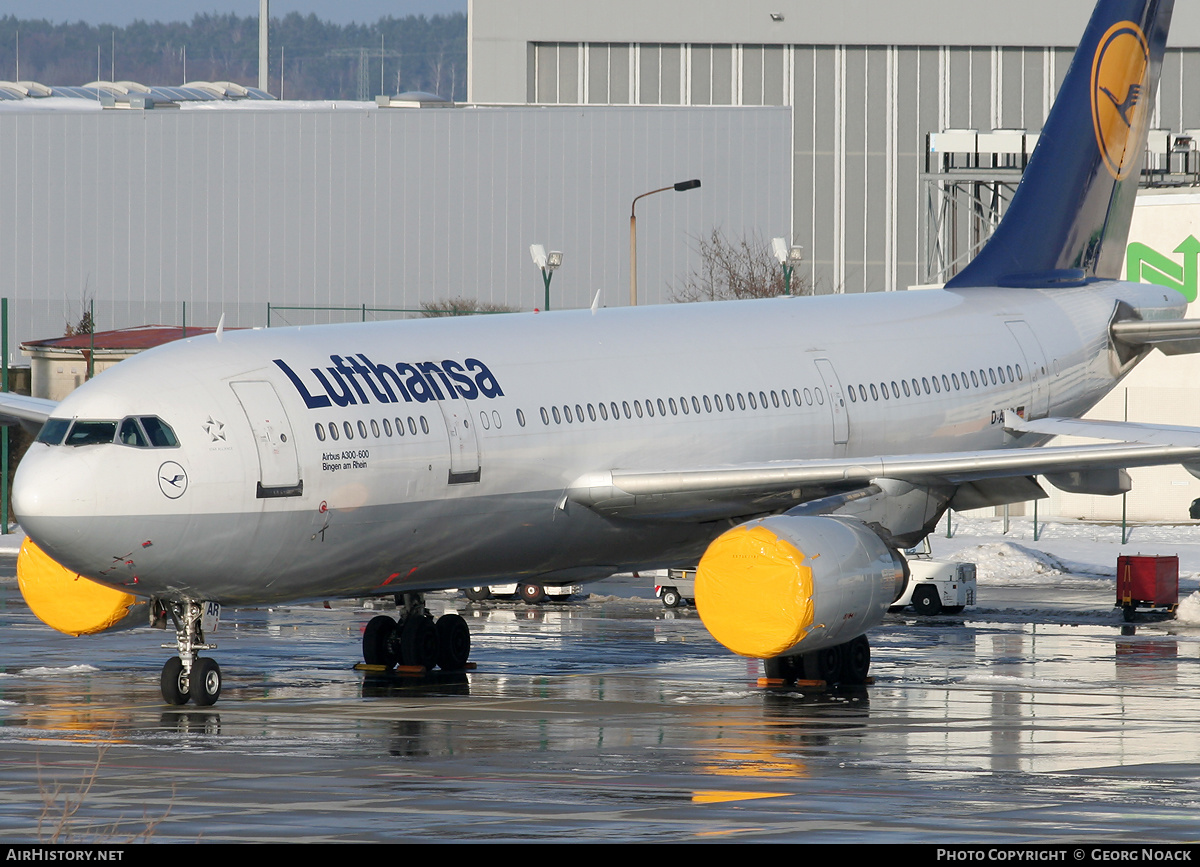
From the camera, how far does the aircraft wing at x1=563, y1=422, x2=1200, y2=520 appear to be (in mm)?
23391

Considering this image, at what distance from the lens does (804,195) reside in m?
97.3

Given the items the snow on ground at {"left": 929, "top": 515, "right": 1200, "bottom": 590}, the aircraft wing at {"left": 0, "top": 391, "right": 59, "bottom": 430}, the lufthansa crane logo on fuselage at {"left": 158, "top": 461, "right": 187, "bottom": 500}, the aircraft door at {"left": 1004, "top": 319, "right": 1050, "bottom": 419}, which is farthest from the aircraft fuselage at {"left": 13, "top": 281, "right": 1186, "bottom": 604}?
the snow on ground at {"left": 929, "top": 515, "right": 1200, "bottom": 590}

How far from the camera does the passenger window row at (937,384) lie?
92.0ft

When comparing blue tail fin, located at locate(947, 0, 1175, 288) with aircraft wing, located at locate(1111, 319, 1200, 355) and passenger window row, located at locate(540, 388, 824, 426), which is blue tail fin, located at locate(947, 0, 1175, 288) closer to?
aircraft wing, located at locate(1111, 319, 1200, 355)

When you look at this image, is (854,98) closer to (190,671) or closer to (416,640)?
(416,640)

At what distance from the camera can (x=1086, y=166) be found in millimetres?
33469

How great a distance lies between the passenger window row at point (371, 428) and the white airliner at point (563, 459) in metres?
0.03

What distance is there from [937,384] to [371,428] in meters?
10.8

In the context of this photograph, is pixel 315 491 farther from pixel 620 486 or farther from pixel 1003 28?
pixel 1003 28

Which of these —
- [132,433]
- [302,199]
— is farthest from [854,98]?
[132,433]

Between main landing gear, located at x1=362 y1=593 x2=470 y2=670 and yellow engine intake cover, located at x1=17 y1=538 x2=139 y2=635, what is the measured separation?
3.14 metres

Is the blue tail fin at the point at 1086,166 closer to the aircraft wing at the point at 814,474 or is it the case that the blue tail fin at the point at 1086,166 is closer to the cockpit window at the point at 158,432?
the aircraft wing at the point at 814,474

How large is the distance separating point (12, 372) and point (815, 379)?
33614 mm

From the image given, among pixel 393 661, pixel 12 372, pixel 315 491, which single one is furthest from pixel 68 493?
pixel 12 372
